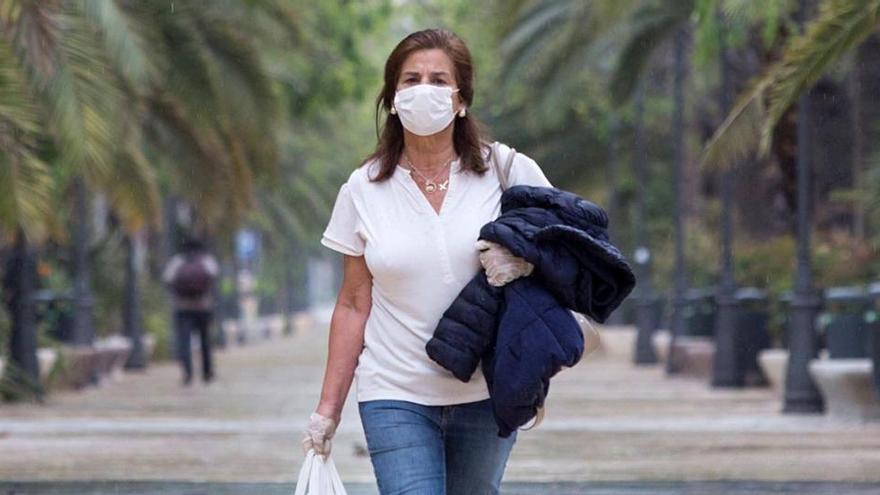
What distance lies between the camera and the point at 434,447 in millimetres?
5555

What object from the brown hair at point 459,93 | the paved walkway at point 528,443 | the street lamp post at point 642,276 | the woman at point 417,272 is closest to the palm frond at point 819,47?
the paved walkway at point 528,443

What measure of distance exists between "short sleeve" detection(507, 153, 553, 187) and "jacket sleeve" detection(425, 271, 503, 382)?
1.18ft

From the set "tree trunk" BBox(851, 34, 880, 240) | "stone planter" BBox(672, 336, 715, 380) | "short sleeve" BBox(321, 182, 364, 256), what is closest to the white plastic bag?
"short sleeve" BBox(321, 182, 364, 256)

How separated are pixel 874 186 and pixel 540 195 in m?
13.4

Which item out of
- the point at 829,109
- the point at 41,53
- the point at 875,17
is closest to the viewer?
the point at 875,17

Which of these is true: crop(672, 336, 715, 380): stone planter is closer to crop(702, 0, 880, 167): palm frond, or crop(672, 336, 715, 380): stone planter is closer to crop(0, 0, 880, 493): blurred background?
crop(0, 0, 880, 493): blurred background

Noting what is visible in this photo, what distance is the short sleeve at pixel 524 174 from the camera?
19.1ft

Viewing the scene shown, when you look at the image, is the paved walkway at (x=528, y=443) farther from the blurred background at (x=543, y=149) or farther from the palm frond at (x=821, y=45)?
the palm frond at (x=821, y=45)

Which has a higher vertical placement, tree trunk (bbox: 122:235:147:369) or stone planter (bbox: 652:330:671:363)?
tree trunk (bbox: 122:235:147:369)

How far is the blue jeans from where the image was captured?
5.47 m

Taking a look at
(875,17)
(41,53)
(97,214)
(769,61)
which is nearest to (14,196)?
(41,53)

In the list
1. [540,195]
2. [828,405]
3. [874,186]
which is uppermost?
[540,195]

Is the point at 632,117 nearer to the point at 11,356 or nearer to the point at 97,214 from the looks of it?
the point at 97,214

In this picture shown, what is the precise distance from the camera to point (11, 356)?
21.1m
